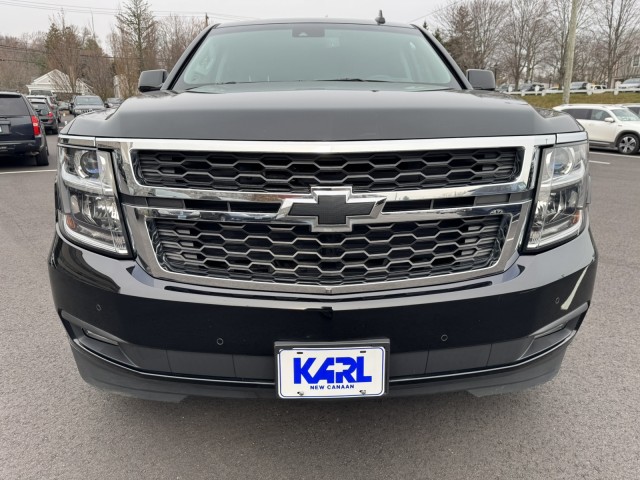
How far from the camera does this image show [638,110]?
1803 cm

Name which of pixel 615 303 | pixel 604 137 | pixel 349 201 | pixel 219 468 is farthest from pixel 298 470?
pixel 604 137

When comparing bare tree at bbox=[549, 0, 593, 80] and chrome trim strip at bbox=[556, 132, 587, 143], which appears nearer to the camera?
chrome trim strip at bbox=[556, 132, 587, 143]

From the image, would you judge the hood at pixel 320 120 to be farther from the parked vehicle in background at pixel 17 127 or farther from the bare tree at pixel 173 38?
the bare tree at pixel 173 38

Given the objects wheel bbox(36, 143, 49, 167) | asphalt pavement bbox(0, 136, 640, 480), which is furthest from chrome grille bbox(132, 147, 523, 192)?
wheel bbox(36, 143, 49, 167)

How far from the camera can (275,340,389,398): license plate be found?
166cm

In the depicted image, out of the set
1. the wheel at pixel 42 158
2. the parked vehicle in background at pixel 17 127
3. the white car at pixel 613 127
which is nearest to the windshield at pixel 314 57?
the parked vehicle in background at pixel 17 127

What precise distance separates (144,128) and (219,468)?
1288 mm

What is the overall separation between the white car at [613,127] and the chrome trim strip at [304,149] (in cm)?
1600

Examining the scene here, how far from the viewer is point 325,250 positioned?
1.69 metres

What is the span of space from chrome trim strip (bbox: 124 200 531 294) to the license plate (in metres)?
0.18

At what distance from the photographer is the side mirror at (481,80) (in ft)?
9.99

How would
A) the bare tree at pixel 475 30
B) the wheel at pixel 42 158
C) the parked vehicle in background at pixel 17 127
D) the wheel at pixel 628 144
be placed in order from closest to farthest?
1. the parked vehicle in background at pixel 17 127
2. the wheel at pixel 42 158
3. the wheel at pixel 628 144
4. the bare tree at pixel 475 30

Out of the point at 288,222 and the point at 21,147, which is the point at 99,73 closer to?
the point at 21,147

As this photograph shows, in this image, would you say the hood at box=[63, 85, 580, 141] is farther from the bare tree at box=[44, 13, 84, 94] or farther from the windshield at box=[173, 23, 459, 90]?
the bare tree at box=[44, 13, 84, 94]
